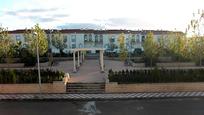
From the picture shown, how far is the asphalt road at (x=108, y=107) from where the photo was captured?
22875 mm

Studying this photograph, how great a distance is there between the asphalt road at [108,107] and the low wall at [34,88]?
114 inches

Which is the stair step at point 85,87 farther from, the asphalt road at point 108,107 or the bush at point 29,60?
the bush at point 29,60

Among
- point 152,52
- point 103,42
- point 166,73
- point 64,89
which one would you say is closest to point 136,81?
point 166,73

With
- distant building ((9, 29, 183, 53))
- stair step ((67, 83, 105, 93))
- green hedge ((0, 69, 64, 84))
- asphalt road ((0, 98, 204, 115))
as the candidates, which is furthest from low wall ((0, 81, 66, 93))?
distant building ((9, 29, 183, 53))

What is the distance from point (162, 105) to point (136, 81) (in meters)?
5.73

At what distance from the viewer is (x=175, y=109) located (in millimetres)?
23484

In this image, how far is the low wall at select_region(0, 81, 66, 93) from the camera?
1191 inches

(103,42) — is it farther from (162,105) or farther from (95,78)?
(162,105)

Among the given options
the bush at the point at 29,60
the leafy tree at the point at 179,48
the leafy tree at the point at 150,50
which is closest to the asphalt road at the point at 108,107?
the leafy tree at the point at 179,48

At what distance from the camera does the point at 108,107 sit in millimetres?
24828

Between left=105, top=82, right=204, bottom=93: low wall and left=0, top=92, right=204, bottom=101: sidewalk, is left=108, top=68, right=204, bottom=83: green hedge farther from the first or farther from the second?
left=0, top=92, right=204, bottom=101: sidewalk

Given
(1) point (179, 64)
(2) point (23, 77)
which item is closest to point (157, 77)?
(2) point (23, 77)

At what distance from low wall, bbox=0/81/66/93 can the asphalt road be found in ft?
9.49

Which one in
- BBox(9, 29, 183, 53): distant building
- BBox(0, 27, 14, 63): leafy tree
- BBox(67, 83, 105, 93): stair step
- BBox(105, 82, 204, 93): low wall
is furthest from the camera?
BBox(9, 29, 183, 53): distant building
